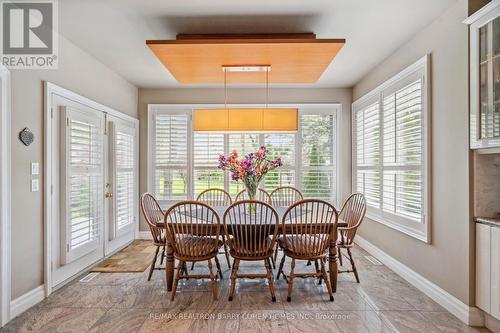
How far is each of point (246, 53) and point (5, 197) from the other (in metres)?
2.56

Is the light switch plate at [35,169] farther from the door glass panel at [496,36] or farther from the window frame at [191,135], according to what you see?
the door glass panel at [496,36]

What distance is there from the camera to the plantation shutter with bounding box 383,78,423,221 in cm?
320

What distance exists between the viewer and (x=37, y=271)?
2879 mm

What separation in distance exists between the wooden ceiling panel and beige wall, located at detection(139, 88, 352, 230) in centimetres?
147

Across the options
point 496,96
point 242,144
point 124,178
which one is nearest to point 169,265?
point 124,178

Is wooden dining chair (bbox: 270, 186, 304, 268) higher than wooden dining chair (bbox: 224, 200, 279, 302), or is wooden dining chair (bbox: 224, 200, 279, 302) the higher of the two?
wooden dining chair (bbox: 270, 186, 304, 268)

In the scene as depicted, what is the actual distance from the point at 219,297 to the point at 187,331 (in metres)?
0.61

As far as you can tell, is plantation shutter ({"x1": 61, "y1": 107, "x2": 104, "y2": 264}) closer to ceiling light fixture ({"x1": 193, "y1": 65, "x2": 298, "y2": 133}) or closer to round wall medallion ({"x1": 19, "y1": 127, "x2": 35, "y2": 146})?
round wall medallion ({"x1": 19, "y1": 127, "x2": 35, "y2": 146})

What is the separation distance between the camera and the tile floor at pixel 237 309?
2.44m

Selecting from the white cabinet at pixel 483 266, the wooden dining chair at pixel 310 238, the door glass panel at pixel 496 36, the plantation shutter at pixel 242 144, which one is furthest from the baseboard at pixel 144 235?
the door glass panel at pixel 496 36

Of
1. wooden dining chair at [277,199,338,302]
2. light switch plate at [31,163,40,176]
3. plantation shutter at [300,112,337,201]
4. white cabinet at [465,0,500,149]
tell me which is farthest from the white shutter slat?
white cabinet at [465,0,500,149]

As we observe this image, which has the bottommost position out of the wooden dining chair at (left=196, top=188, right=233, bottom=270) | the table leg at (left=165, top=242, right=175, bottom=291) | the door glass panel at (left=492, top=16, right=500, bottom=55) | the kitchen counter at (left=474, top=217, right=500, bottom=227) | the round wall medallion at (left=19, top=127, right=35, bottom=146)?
the table leg at (left=165, top=242, right=175, bottom=291)

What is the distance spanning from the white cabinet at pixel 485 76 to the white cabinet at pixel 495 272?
2.30 feet

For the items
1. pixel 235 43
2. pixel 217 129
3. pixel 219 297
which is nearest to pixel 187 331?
pixel 219 297
